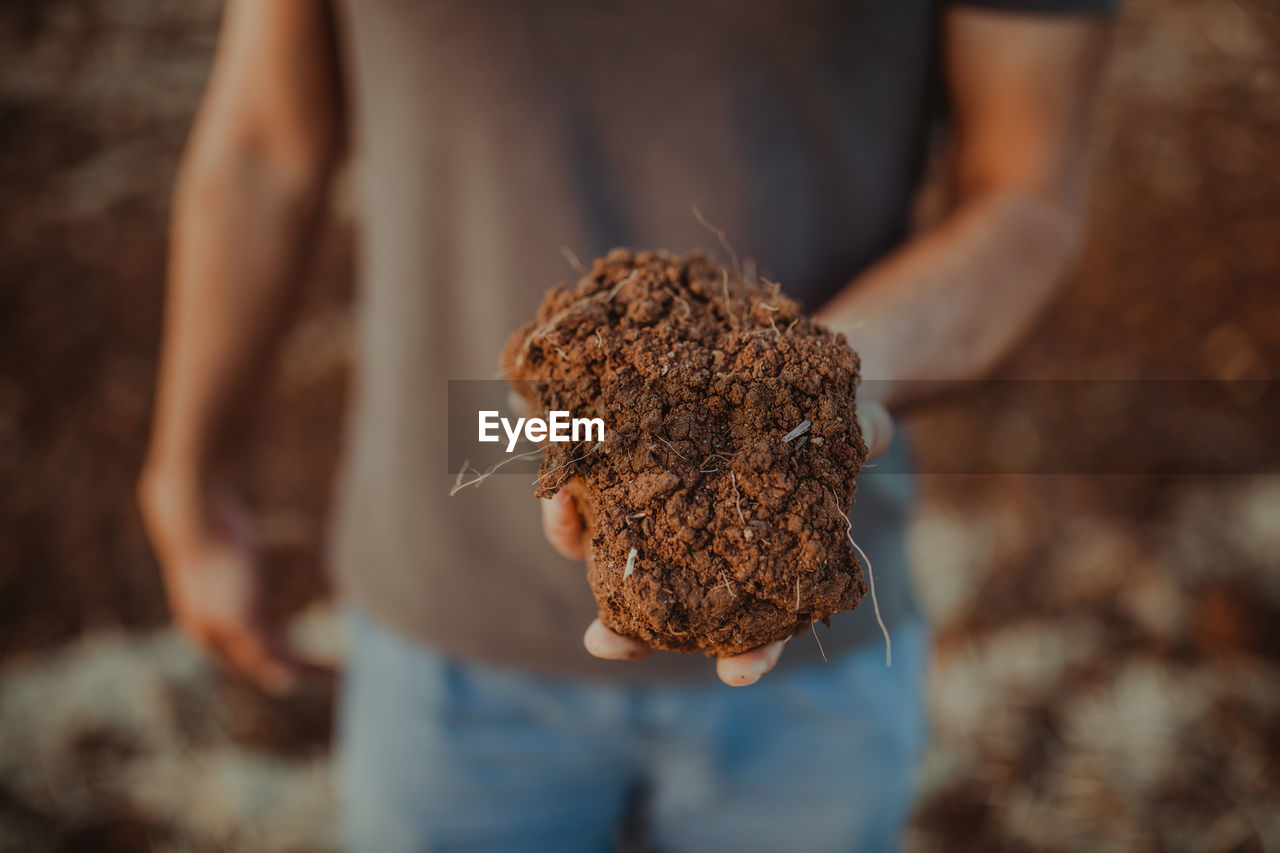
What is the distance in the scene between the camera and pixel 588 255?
1183 millimetres

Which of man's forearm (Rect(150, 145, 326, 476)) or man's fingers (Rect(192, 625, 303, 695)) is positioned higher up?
man's forearm (Rect(150, 145, 326, 476))

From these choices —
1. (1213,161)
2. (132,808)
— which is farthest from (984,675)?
(132,808)

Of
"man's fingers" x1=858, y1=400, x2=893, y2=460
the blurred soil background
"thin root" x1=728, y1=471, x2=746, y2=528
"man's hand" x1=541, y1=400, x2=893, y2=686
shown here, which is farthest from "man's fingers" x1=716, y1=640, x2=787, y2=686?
the blurred soil background

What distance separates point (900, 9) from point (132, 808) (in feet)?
10.4

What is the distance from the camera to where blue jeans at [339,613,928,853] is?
49.4 inches

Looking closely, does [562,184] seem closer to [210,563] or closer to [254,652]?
[210,563]

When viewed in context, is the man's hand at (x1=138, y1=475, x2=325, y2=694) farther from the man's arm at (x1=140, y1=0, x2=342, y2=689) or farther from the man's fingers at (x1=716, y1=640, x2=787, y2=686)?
the man's fingers at (x1=716, y1=640, x2=787, y2=686)

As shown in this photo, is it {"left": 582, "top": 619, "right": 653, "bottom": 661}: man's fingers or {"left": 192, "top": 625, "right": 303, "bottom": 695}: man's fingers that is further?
{"left": 192, "top": 625, "right": 303, "bottom": 695}: man's fingers

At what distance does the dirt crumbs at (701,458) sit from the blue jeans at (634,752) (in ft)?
1.86

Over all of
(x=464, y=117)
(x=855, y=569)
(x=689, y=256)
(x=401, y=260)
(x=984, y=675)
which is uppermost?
(x=464, y=117)

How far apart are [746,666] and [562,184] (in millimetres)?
809

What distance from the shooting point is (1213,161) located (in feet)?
8.90

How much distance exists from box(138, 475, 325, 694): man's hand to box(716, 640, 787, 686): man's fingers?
1.16m

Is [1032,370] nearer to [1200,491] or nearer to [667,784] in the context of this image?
[1200,491]
